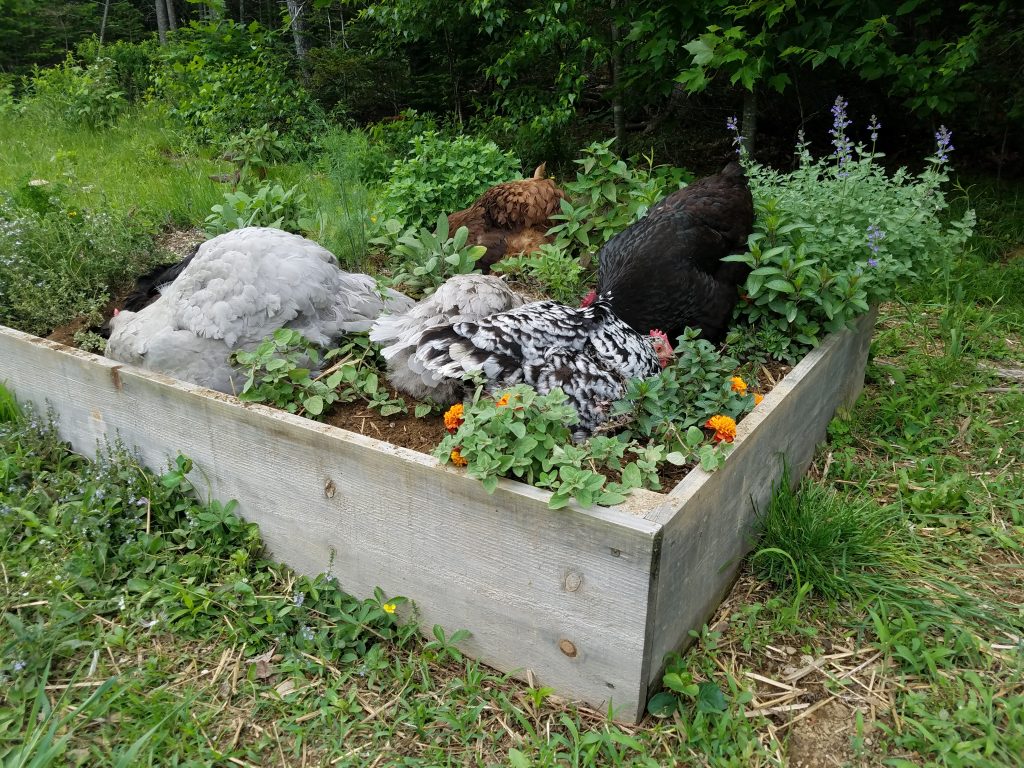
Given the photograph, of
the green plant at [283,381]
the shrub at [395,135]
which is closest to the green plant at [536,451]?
the green plant at [283,381]

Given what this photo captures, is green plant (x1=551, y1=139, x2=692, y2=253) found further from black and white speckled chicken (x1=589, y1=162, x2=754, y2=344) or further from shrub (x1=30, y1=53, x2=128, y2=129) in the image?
shrub (x1=30, y1=53, x2=128, y2=129)

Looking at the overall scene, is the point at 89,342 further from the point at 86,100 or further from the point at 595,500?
the point at 86,100

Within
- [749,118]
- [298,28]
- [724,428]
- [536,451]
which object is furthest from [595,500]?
[298,28]

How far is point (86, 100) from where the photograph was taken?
7914 millimetres

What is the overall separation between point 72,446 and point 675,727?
2777 mm

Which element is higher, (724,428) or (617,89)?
(617,89)

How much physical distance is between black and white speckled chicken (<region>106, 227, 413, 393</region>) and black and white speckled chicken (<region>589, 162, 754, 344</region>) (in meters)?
0.99

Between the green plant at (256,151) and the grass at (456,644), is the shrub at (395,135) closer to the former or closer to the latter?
the green plant at (256,151)

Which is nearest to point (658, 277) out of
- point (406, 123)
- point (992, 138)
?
point (406, 123)

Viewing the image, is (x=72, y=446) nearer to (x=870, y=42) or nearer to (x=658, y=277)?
(x=658, y=277)

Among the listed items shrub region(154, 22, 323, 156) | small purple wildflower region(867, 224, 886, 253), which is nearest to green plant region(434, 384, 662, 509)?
small purple wildflower region(867, 224, 886, 253)

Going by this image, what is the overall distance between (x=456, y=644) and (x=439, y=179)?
9.26 ft

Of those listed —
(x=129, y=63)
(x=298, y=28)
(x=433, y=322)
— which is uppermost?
(x=298, y=28)

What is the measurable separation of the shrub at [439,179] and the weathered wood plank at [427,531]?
6.02ft
